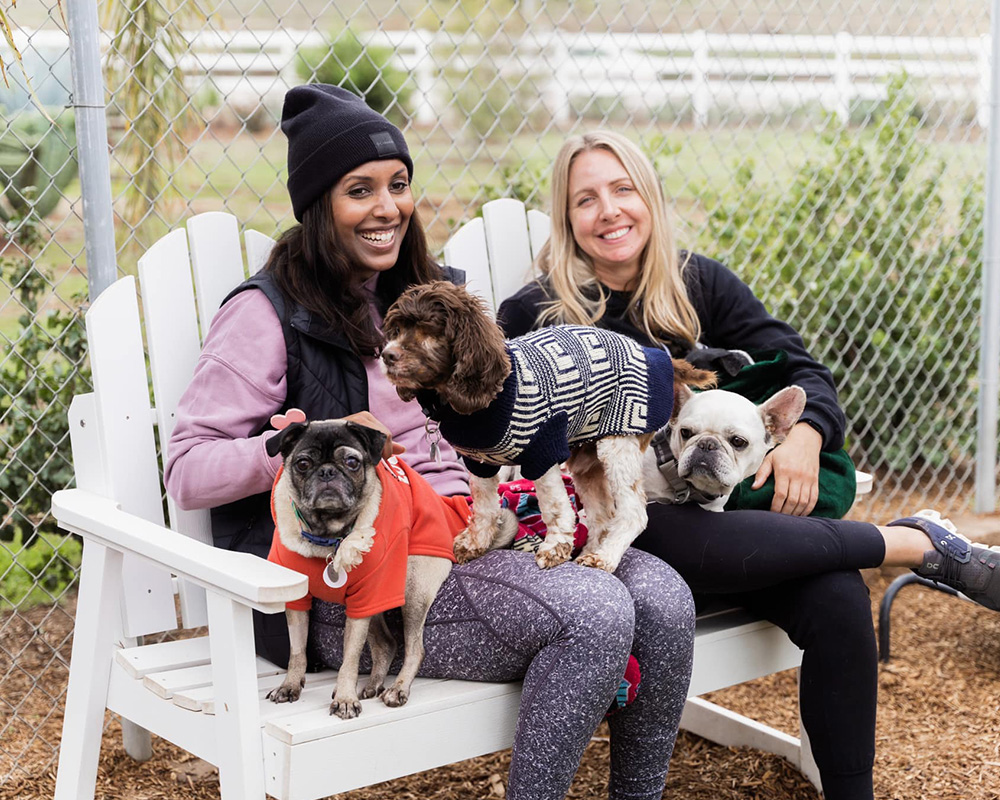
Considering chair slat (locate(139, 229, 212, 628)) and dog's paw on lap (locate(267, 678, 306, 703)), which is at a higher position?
chair slat (locate(139, 229, 212, 628))

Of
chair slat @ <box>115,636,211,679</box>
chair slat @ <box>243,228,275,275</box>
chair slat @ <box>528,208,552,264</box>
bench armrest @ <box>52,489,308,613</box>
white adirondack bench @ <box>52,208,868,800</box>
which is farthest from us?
chair slat @ <box>528,208,552,264</box>

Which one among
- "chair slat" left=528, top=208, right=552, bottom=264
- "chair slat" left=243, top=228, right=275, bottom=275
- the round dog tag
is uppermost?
"chair slat" left=528, top=208, right=552, bottom=264

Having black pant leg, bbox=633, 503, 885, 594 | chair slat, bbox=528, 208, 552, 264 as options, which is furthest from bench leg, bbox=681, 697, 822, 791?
chair slat, bbox=528, 208, 552, 264

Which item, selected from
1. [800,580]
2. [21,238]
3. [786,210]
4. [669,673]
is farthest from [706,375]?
[786,210]

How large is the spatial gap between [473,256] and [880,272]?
2.66 meters

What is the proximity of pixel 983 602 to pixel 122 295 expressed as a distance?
7.01ft

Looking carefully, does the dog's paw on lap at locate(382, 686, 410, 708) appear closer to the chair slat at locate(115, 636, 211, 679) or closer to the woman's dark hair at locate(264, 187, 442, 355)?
the chair slat at locate(115, 636, 211, 679)

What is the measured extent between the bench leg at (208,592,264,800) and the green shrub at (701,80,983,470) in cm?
331

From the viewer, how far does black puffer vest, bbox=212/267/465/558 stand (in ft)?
7.82

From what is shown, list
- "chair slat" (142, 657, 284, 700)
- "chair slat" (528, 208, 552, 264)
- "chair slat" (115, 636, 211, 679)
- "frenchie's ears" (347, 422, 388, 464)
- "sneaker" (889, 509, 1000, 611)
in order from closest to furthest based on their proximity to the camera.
→ "frenchie's ears" (347, 422, 388, 464) < "chair slat" (142, 657, 284, 700) < "chair slat" (115, 636, 211, 679) < "sneaker" (889, 509, 1000, 611) < "chair slat" (528, 208, 552, 264)

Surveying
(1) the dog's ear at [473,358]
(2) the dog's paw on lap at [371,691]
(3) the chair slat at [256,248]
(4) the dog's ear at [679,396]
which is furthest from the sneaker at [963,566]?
(3) the chair slat at [256,248]

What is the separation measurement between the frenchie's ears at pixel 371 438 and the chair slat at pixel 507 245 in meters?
1.18

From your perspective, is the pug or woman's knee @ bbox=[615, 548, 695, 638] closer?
the pug

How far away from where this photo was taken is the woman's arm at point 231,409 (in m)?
2.21
